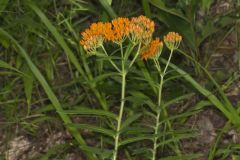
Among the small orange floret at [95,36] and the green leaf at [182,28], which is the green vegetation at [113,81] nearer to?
the green leaf at [182,28]

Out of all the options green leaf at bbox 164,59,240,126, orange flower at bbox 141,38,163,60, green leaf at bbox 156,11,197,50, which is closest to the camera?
orange flower at bbox 141,38,163,60

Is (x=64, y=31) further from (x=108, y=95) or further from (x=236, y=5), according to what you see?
(x=236, y=5)

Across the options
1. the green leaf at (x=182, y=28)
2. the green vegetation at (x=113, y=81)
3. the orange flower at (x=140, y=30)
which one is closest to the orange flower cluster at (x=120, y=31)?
the orange flower at (x=140, y=30)

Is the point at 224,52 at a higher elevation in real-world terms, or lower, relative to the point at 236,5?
lower

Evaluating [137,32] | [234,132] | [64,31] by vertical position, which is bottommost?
[234,132]

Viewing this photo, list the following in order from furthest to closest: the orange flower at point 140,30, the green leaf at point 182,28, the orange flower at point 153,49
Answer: the green leaf at point 182,28
the orange flower at point 153,49
the orange flower at point 140,30

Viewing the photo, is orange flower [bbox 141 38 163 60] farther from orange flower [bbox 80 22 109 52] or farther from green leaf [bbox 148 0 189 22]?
green leaf [bbox 148 0 189 22]

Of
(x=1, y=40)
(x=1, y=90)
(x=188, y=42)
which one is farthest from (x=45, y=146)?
(x=188, y=42)

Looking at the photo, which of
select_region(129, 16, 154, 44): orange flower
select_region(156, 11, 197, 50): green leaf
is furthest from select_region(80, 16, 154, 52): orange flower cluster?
select_region(156, 11, 197, 50): green leaf
